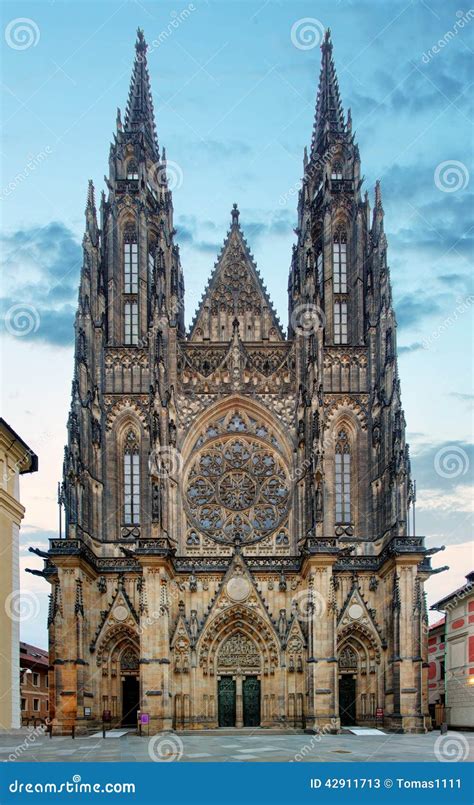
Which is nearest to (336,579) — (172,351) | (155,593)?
(155,593)

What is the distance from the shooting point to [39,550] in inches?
1832

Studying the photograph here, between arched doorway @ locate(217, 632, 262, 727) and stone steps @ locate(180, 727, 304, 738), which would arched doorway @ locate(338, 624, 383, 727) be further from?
arched doorway @ locate(217, 632, 262, 727)

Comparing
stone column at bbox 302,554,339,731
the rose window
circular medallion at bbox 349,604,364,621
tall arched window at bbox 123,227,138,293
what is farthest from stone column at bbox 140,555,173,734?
tall arched window at bbox 123,227,138,293

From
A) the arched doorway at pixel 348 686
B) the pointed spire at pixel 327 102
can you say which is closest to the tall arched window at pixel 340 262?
the pointed spire at pixel 327 102

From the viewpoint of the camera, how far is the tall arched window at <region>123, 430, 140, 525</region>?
4934 centimetres

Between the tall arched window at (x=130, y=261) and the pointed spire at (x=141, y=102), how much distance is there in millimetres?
7243

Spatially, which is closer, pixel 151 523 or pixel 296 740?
pixel 296 740

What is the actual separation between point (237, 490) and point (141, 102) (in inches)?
1050

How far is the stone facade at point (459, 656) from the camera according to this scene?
5392cm

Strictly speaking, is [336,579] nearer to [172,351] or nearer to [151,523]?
[151,523]

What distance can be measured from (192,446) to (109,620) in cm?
1039

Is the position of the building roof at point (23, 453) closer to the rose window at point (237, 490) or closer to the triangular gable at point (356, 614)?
the rose window at point (237, 490)

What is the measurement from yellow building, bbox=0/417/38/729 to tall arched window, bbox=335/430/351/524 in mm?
21110

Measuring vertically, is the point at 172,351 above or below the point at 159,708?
above
